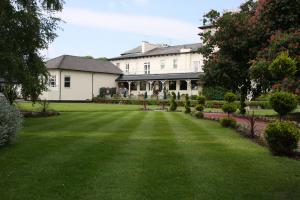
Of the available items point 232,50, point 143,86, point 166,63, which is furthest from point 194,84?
point 232,50

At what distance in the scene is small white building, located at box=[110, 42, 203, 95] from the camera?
54.9 metres

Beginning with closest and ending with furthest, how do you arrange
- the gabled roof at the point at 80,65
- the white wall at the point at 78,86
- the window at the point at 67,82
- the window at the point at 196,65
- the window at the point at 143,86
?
the white wall at the point at 78,86, the window at the point at 67,82, the gabled roof at the point at 80,65, the window at the point at 196,65, the window at the point at 143,86

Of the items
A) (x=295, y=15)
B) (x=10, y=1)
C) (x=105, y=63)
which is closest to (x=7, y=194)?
(x=10, y=1)

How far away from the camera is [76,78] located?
5447cm

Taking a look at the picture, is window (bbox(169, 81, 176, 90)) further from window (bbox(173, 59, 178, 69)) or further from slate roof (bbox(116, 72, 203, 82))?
window (bbox(173, 59, 178, 69))

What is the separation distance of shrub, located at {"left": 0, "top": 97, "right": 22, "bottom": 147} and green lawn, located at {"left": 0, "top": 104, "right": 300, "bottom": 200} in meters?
0.35

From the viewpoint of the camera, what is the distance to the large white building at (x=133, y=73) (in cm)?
5302

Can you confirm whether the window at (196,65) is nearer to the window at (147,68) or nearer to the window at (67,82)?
the window at (147,68)

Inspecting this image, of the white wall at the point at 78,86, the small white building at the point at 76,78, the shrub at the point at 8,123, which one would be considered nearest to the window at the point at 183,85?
the small white building at the point at 76,78

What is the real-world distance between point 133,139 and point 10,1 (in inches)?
351

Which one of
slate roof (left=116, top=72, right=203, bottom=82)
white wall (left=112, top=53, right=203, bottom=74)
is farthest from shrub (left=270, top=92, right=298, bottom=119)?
white wall (left=112, top=53, right=203, bottom=74)

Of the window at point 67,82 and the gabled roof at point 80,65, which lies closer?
the window at point 67,82

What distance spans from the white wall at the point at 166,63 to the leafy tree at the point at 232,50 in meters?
27.3

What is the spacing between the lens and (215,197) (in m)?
6.21
